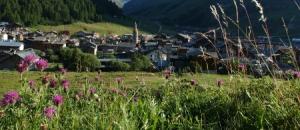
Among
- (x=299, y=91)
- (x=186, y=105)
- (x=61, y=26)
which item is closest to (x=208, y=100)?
(x=186, y=105)

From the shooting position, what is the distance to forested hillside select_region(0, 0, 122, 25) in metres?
143

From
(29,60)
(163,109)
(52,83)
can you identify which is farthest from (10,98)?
(163,109)

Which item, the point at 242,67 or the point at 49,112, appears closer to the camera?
the point at 49,112

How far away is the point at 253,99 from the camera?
5914mm

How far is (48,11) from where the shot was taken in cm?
15112

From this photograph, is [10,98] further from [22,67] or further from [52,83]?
[52,83]

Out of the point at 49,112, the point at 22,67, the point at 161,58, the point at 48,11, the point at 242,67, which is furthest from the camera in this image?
the point at 48,11

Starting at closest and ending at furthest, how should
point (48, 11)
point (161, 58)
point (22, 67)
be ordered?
1. point (22, 67)
2. point (161, 58)
3. point (48, 11)

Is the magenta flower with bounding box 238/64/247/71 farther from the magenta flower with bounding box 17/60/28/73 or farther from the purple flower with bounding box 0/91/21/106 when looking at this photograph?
the purple flower with bounding box 0/91/21/106

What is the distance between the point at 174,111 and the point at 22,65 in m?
1.61

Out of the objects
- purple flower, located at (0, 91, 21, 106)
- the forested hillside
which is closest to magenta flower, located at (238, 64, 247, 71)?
purple flower, located at (0, 91, 21, 106)

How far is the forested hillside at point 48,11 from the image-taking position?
143125mm

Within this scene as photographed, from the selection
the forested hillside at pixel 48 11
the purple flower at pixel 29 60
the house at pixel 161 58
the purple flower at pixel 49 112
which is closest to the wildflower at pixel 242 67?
the house at pixel 161 58

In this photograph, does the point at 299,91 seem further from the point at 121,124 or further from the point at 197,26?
the point at 197,26
